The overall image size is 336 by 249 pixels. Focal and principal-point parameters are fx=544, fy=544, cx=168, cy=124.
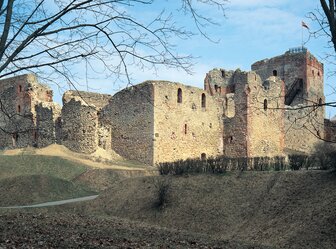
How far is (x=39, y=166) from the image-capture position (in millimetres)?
29672

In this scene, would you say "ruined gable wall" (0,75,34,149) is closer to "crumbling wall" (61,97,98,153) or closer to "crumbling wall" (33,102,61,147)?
"crumbling wall" (33,102,61,147)

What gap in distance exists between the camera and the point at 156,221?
60.6 ft

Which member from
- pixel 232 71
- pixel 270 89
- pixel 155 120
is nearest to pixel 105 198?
pixel 155 120

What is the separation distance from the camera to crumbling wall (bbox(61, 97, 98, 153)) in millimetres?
34031

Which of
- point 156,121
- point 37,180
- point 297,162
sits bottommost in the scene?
point 37,180

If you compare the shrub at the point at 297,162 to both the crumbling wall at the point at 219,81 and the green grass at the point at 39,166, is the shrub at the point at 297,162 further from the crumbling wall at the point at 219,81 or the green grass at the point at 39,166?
the crumbling wall at the point at 219,81

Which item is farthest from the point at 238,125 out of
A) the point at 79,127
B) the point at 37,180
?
the point at 37,180

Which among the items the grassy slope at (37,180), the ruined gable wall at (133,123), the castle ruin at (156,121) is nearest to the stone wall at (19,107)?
the castle ruin at (156,121)

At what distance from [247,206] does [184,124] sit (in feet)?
59.8

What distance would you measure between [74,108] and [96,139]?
240 centimetres

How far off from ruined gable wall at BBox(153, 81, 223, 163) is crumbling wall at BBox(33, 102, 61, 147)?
22.4 ft

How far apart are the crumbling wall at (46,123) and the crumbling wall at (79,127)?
104 centimetres

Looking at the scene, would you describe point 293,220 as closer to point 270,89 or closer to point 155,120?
point 155,120

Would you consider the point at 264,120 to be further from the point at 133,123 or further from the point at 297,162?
the point at 297,162
